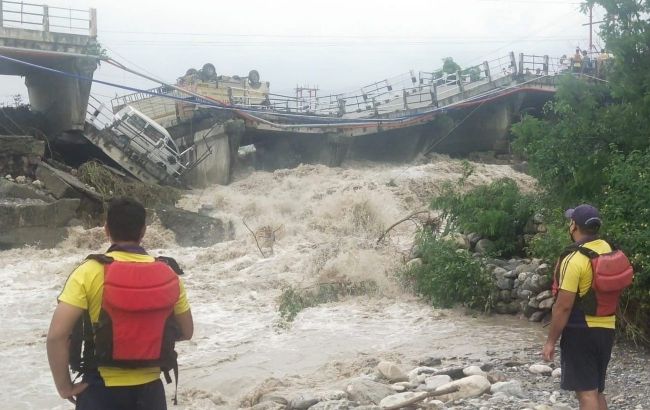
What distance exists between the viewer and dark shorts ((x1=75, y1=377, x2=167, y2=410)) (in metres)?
3.31

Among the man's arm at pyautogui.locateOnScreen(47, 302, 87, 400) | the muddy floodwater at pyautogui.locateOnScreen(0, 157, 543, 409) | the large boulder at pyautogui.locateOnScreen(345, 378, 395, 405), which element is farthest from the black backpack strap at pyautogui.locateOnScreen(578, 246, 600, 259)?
the muddy floodwater at pyautogui.locateOnScreen(0, 157, 543, 409)

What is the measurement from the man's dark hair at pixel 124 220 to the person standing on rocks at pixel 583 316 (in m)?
2.54

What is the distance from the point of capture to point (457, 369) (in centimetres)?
718

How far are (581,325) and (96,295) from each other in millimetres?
2878

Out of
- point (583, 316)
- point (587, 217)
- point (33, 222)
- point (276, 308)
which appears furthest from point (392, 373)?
point (33, 222)

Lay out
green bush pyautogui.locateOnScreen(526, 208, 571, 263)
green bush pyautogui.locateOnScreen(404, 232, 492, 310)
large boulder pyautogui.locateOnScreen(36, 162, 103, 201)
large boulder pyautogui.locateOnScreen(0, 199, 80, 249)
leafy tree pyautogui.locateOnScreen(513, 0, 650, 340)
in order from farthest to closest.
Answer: large boulder pyautogui.locateOnScreen(36, 162, 103, 201) < large boulder pyautogui.locateOnScreen(0, 199, 80, 249) < green bush pyautogui.locateOnScreen(404, 232, 492, 310) < leafy tree pyautogui.locateOnScreen(513, 0, 650, 340) < green bush pyautogui.locateOnScreen(526, 208, 571, 263)

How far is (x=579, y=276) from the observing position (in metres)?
4.44

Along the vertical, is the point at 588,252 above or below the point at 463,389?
above

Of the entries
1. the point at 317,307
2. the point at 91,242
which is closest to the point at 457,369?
the point at 317,307

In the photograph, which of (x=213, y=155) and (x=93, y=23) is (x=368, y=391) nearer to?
(x=93, y=23)

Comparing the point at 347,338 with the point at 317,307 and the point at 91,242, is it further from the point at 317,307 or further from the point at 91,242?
the point at 91,242

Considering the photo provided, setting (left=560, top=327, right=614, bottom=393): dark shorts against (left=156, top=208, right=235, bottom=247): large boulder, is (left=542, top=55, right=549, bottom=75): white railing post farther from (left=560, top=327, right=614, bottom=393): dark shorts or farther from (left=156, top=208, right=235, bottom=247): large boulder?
(left=560, top=327, right=614, bottom=393): dark shorts

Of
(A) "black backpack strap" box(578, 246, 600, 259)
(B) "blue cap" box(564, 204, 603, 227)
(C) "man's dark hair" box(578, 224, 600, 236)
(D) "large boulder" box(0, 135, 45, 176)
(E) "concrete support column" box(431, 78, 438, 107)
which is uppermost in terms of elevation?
(E) "concrete support column" box(431, 78, 438, 107)

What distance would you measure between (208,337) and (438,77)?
25182 millimetres
